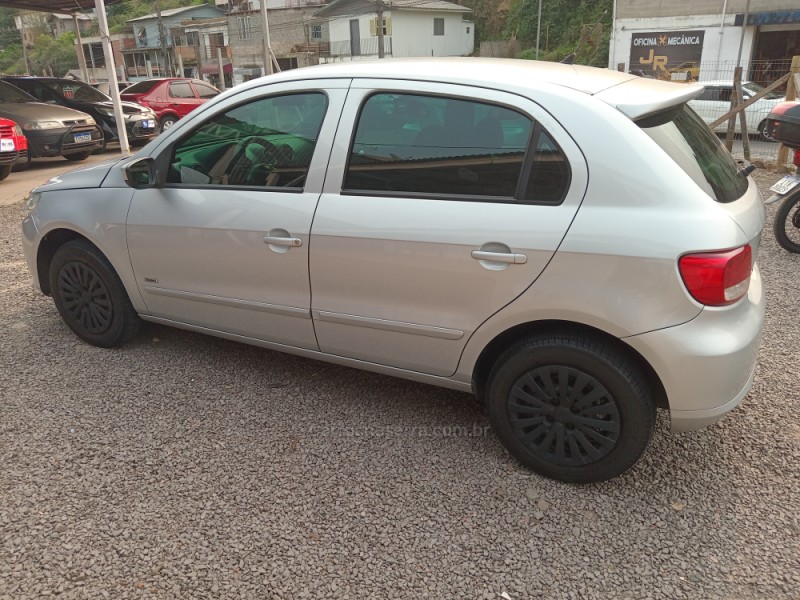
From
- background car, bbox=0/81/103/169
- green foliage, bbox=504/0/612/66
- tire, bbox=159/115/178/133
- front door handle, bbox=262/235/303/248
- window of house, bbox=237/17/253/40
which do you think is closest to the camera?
front door handle, bbox=262/235/303/248

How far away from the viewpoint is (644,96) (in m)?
2.57

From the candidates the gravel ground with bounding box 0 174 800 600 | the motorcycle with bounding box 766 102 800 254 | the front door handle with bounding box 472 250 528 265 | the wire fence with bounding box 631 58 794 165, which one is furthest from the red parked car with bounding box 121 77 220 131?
the front door handle with bounding box 472 250 528 265

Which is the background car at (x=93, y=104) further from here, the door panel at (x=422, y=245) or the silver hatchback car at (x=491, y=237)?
the door panel at (x=422, y=245)

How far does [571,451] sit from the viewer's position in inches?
104

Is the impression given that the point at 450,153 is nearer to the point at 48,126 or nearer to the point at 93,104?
the point at 48,126

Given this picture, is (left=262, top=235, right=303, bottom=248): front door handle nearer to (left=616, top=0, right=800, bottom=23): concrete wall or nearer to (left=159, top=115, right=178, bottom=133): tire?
(left=159, top=115, right=178, bottom=133): tire

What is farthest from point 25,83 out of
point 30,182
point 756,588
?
point 756,588

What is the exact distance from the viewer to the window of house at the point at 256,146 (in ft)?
9.91

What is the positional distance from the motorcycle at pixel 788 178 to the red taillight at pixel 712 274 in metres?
4.03

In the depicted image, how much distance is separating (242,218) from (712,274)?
211 cm

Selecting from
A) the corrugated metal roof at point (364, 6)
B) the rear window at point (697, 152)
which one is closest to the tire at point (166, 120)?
the rear window at point (697, 152)

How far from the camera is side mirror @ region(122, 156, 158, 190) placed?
340 centimetres

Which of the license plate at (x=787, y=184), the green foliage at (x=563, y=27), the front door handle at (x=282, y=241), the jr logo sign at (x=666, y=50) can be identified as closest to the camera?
the front door handle at (x=282, y=241)

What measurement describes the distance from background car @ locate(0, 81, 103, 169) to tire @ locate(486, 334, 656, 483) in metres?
10.3
